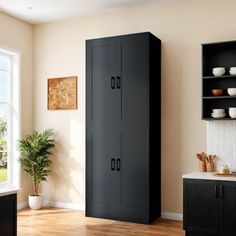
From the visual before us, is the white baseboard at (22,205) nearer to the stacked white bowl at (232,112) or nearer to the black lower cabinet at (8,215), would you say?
the black lower cabinet at (8,215)

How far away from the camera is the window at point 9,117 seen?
5844mm

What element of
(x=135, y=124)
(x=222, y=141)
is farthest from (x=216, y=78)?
(x=135, y=124)

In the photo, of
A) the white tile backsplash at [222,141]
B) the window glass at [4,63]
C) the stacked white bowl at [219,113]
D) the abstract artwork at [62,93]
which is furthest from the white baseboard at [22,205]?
the stacked white bowl at [219,113]

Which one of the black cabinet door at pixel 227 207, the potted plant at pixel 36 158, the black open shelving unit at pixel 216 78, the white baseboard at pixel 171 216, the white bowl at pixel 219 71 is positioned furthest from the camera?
the potted plant at pixel 36 158

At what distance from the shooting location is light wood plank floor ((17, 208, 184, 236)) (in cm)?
457

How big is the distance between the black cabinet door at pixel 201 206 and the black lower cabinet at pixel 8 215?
1985mm

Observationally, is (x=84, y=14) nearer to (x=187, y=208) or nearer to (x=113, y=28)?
(x=113, y=28)

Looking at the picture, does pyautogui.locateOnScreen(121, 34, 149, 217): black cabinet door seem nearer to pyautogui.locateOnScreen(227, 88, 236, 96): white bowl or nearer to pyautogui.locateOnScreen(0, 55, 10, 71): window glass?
pyautogui.locateOnScreen(227, 88, 236, 96): white bowl

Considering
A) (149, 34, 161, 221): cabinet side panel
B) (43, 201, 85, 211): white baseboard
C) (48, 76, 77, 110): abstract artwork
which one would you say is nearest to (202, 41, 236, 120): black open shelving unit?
(149, 34, 161, 221): cabinet side panel

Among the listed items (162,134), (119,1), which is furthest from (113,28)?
(162,134)

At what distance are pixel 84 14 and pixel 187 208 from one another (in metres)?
3.36

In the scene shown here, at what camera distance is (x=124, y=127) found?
199 inches

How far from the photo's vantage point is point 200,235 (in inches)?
169

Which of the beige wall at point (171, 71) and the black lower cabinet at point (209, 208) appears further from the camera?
the beige wall at point (171, 71)
